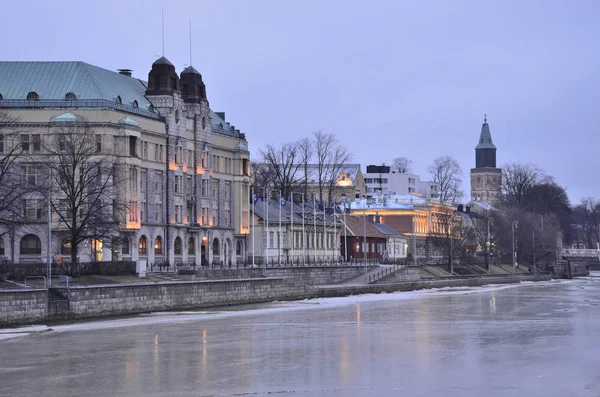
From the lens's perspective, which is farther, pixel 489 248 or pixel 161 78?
pixel 489 248

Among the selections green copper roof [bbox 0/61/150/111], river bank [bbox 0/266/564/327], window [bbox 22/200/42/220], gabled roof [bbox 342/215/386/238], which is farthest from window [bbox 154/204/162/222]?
gabled roof [bbox 342/215/386/238]

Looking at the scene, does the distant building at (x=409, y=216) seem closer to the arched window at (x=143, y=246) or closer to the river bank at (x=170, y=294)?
the river bank at (x=170, y=294)

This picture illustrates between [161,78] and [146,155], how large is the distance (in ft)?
27.9

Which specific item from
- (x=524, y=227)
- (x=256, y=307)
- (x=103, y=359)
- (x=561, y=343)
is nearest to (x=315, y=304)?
(x=256, y=307)

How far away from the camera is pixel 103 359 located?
151 ft

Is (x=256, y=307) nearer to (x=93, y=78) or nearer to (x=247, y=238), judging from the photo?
(x=93, y=78)

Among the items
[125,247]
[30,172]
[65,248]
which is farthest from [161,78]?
[65,248]

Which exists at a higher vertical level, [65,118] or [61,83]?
[61,83]

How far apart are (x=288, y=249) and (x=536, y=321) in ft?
202

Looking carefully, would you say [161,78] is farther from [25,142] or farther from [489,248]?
[489,248]

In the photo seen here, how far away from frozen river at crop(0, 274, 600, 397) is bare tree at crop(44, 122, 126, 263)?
1506cm

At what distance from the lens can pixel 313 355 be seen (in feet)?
153

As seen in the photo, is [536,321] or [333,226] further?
[333,226]

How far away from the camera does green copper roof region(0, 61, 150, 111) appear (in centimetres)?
10119
